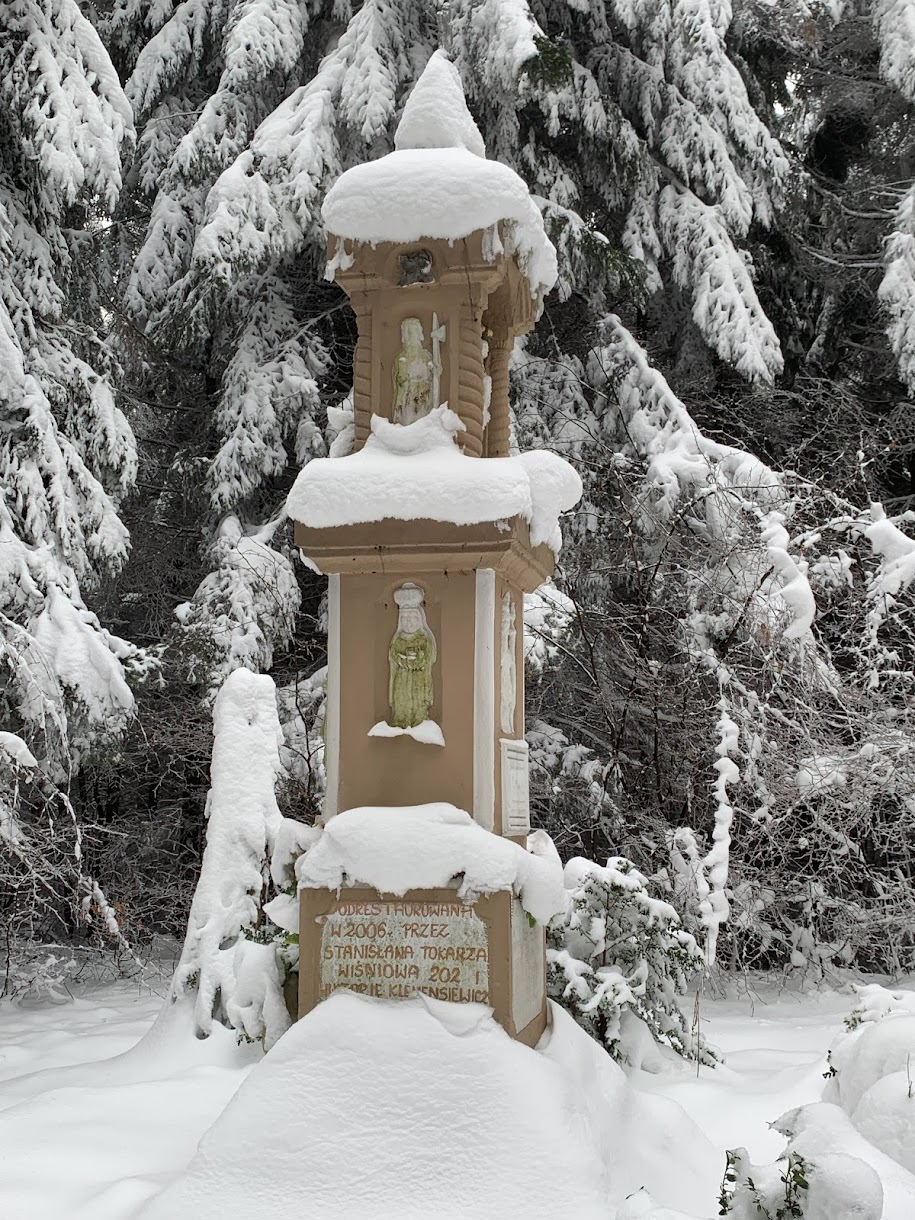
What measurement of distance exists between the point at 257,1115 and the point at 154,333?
9.57 meters

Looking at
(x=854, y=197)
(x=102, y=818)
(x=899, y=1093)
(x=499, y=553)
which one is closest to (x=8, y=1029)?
(x=102, y=818)

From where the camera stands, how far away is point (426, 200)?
18.3 feet

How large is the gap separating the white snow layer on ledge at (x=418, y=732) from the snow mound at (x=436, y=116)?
2960 millimetres

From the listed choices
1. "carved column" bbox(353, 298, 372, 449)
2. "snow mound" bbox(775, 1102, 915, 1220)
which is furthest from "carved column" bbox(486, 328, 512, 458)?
"snow mound" bbox(775, 1102, 915, 1220)

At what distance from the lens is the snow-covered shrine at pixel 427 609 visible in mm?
5176

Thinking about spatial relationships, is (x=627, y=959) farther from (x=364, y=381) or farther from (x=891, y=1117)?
(x=364, y=381)

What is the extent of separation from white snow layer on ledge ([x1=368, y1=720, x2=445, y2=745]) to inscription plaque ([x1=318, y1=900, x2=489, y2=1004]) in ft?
2.36

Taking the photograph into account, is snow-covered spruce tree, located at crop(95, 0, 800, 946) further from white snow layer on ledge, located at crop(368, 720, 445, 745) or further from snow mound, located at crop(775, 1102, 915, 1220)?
snow mound, located at crop(775, 1102, 915, 1220)

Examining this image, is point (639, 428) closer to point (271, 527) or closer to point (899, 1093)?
point (271, 527)

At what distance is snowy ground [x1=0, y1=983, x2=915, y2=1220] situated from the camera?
471 centimetres

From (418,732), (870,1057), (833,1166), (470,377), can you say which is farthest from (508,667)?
(833,1166)

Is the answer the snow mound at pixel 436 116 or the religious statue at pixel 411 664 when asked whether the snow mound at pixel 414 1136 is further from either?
the snow mound at pixel 436 116

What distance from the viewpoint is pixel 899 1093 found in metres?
4.53

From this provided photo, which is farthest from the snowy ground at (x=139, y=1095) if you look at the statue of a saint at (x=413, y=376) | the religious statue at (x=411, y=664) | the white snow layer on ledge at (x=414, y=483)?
the statue of a saint at (x=413, y=376)
